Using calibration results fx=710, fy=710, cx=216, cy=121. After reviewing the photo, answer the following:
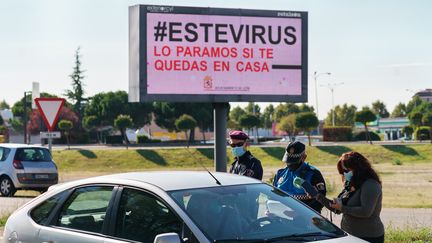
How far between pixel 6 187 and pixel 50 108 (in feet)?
21.3

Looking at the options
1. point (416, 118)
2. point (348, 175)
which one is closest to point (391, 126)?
point (416, 118)

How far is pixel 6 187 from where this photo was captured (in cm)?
2139

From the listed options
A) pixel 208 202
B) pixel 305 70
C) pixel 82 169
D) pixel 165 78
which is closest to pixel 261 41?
pixel 305 70

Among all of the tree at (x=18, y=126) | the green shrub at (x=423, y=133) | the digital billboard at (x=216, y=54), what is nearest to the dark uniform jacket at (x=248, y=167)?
the digital billboard at (x=216, y=54)

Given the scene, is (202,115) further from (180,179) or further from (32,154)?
(180,179)

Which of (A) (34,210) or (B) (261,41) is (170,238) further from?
(B) (261,41)

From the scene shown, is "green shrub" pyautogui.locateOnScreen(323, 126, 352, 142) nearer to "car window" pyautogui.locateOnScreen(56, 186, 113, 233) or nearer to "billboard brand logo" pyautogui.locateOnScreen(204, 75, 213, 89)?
"billboard brand logo" pyautogui.locateOnScreen(204, 75, 213, 89)

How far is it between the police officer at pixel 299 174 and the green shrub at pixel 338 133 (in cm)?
6593

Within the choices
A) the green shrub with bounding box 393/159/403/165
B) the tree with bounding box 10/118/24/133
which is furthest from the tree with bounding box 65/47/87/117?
the green shrub with bounding box 393/159/403/165

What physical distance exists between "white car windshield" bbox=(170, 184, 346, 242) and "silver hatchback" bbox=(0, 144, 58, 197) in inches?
647

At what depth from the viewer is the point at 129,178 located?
5.70 metres

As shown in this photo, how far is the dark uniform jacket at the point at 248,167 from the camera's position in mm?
8180

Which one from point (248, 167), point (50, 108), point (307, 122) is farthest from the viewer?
point (307, 122)

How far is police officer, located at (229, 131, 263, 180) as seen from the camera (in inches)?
323
